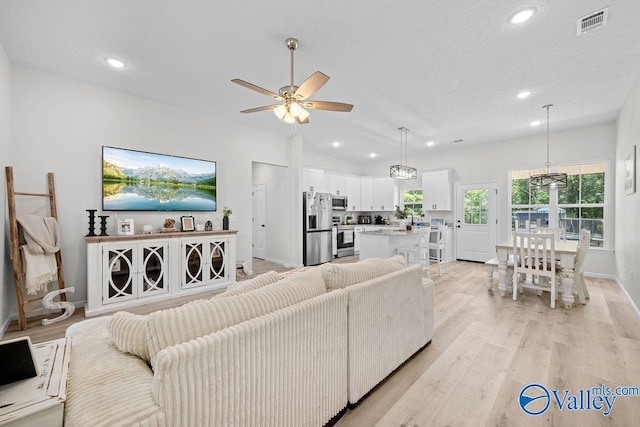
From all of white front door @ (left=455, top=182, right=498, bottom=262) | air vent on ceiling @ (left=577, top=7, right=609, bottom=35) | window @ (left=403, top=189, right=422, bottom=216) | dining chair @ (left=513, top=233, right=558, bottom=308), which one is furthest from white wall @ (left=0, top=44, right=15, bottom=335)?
white front door @ (left=455, top=182, right=498, bottom=262)

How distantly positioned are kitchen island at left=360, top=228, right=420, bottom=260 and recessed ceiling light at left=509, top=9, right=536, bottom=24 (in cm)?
295

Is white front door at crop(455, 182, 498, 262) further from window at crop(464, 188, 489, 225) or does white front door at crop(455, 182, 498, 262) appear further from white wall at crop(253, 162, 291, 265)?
white wall at crop(253, 162, 291, 265)

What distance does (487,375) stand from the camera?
2.03 meters

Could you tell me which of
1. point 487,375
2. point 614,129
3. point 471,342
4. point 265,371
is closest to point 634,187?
point 614,129

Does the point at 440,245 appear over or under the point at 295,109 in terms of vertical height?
under

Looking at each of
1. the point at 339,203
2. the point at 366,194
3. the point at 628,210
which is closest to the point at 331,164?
the point at 339,203

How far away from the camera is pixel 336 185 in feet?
24.1

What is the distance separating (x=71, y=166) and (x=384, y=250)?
4434 millimetres

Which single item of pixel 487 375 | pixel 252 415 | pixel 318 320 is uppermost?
pixel 318 320

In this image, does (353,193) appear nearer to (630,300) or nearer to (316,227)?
(316,227)

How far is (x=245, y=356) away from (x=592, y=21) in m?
3.51

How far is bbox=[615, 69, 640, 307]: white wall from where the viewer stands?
3172 millimetres

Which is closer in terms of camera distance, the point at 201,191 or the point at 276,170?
the point at 201,191

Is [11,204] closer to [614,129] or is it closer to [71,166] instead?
[71,166]
